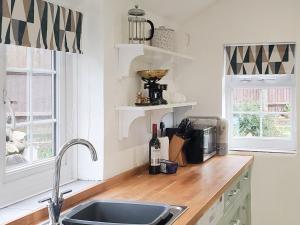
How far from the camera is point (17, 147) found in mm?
2123

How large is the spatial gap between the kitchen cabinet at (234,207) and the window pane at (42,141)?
887mm

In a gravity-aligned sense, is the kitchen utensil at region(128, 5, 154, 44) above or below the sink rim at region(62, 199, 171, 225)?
above

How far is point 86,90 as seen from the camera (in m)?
2.57

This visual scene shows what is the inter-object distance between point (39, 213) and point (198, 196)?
86cm

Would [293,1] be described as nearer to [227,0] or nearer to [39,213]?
[227,0]

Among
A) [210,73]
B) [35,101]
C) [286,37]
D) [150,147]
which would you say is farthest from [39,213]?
[286,37]

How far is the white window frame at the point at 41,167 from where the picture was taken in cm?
197

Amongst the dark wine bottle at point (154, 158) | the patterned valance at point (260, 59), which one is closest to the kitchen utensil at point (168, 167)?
the dark wine bottle at point (154, 158)

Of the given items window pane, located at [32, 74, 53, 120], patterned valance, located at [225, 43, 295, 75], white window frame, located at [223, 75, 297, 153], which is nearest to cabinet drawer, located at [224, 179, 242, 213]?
white window frame, located at [223, 75, 297, 153]

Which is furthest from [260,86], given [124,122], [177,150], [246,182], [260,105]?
[124,122]

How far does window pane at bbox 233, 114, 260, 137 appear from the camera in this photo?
13.3ft

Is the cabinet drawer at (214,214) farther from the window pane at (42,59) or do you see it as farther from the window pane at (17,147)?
the window pane at (42,59)

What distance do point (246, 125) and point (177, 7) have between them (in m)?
1.28

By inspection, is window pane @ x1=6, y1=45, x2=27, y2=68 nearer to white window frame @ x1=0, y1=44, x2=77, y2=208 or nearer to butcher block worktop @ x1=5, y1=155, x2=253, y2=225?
white window frame @ x1=0, y1=44, x2=77, y2=208
